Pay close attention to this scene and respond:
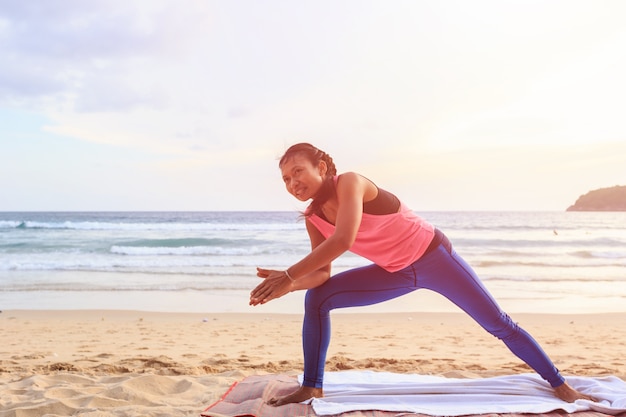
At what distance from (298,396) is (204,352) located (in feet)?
9.16

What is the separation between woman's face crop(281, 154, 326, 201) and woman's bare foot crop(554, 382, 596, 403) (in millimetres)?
1869

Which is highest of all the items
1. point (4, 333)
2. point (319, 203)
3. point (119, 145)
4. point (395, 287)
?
point (119, 145)

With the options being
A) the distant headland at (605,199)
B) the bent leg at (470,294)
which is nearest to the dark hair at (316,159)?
the bent leg at (470,294)

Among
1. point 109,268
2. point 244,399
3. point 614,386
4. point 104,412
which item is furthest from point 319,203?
point 109,268

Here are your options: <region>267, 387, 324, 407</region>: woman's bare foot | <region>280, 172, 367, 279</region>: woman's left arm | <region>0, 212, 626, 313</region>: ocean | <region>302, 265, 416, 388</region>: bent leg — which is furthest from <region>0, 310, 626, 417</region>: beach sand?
<region>280, 172, 367, 279</region>: woman's left arm

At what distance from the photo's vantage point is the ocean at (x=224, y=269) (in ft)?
31.6

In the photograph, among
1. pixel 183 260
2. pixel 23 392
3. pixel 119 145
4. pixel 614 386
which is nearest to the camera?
pixel 614 386

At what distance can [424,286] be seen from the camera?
3402mm

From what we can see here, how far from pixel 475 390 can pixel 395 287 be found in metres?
0.93

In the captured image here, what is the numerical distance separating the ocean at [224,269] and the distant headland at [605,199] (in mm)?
27667

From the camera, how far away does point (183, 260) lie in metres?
16.5

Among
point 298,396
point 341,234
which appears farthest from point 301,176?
point 298,396

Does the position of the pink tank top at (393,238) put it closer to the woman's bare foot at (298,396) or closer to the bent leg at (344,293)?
the bent leg at (344,293)

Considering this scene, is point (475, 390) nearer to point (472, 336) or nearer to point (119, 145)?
point (472, 336)
